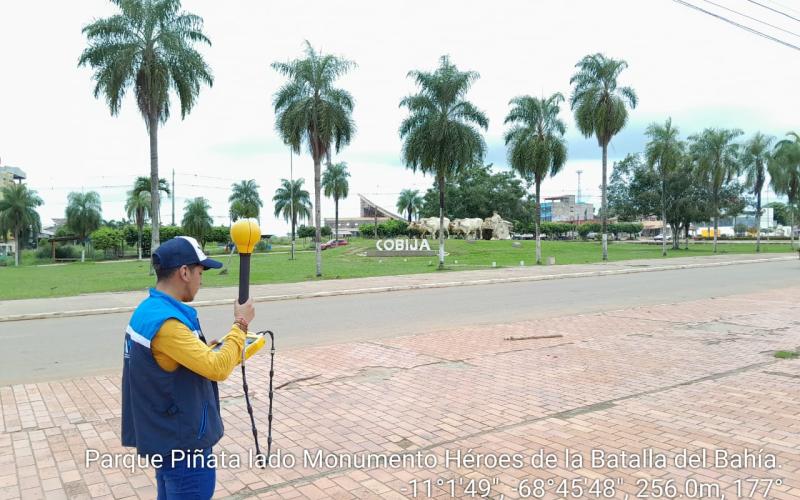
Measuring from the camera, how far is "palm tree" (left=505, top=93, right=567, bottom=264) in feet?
116

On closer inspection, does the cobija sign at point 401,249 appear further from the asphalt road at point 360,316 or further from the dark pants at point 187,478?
the dark pants at point 187,478

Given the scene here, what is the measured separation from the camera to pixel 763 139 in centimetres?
4984

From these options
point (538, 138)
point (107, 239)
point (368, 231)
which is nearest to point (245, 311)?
point (538, 138)

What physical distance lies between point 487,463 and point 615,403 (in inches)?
80.8

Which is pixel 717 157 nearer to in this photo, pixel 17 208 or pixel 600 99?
pixel 600 99

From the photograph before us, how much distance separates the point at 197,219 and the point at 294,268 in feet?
117

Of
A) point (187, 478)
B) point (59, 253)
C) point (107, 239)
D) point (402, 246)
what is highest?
point (107, 239)

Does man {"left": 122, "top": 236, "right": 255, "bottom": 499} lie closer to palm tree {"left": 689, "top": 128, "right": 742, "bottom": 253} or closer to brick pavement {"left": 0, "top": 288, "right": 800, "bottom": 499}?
brick pavement {"left": 0, "top": 288, "right": 800, "bottom": 499}

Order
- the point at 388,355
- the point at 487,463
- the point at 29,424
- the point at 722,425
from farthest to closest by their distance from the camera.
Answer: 1. the point at 388,355
2. the point at 29,424
3. the point at 722,425
4. the point at 487,463

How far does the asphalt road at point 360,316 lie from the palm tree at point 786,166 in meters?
34.8

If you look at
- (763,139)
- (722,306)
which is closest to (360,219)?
(763,139)

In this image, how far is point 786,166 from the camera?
1956 inches

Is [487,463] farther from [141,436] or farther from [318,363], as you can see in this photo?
[318,363]

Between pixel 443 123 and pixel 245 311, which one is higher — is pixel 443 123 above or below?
above
